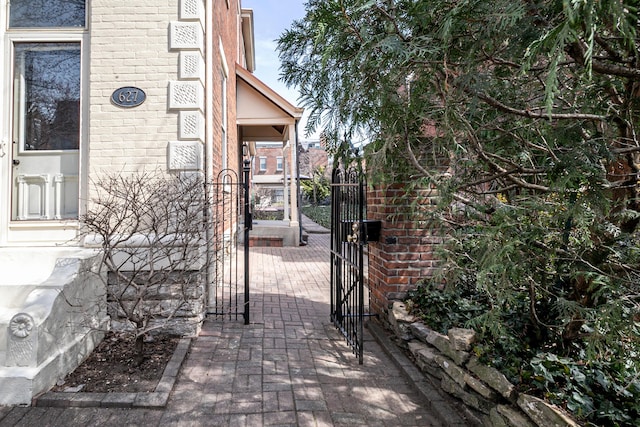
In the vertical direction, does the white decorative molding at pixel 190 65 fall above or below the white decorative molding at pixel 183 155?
above

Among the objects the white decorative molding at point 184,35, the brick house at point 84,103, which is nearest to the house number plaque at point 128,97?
the brick house at point 84,103

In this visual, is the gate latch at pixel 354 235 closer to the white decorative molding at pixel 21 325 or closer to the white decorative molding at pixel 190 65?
the white decorative molding at pixel 190 65

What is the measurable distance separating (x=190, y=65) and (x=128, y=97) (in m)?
0.72

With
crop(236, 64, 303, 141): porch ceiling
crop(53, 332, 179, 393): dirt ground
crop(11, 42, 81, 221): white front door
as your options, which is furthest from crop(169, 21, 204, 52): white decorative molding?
crop(236, 64, 303, 141): porch ceiling

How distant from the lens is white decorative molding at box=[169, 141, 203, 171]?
3848 mm

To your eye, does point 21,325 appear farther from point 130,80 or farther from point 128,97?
point 130,80

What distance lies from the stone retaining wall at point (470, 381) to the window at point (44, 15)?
467cm

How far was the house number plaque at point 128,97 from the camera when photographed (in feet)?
12.7

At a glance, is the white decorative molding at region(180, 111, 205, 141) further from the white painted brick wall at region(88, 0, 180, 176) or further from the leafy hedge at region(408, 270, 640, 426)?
the leafy hedge at region(408, 270, 640, 426)

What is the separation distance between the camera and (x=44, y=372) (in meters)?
2.70

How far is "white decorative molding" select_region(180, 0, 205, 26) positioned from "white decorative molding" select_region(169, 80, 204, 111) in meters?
0.68

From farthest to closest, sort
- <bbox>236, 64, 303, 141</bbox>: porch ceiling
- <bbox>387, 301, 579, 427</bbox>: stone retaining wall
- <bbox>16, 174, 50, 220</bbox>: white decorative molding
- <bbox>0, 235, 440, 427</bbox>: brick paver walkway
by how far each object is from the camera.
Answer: <bbox>236, 64, 303, 141</bbox>: porch ceiling → <bbox>16, 174, 50, 220</bbox>: white decorative molding → <bbox>0, 235, 440, 427</bbox>: brick paver walkway → <bbox>387, 301, 579, 427</bbox>: stone retaining wall

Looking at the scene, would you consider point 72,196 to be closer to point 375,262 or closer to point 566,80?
point 375,262

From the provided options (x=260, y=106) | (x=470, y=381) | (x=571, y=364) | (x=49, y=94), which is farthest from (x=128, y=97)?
(x=260, y=106)
